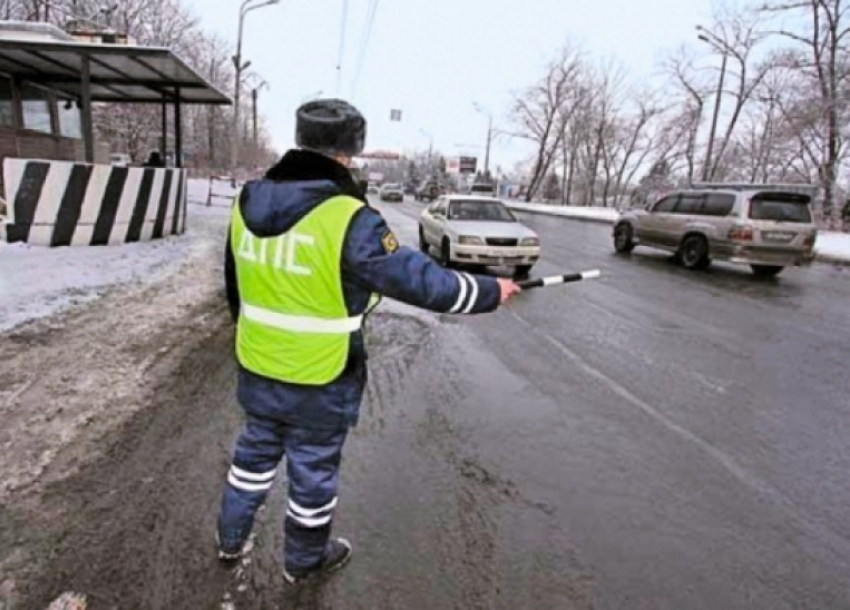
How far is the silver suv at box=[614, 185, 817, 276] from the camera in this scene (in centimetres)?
1325

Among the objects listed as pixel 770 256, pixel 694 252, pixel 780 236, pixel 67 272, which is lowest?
pixel 67 272

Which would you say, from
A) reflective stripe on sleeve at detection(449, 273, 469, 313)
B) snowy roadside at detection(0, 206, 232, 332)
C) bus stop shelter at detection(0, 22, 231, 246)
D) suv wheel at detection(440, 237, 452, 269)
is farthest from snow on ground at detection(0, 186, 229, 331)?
reflective stripe on sleeve at detection(449, 273, 469, 313)

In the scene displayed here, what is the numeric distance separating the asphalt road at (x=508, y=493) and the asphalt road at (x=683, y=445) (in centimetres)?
2

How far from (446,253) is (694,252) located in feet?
20.0

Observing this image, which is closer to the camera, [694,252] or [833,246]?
[694,252]

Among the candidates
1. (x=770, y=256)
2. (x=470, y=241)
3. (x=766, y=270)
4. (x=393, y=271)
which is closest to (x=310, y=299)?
(x=393, y=271)

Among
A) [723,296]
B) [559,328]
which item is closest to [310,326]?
[559,328]

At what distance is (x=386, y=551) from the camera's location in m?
2.92

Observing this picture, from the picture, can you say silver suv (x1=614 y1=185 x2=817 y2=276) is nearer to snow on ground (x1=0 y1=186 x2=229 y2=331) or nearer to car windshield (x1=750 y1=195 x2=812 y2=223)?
car windshield (x1=750 y1=195 x2=812 y2=223)

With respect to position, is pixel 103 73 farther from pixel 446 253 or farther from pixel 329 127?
pixel 329 127

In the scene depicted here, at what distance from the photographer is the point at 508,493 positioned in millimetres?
3543

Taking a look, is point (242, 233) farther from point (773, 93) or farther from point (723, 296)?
point (773, 93)

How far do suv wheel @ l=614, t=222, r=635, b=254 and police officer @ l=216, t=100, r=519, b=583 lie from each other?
1603 centimetres

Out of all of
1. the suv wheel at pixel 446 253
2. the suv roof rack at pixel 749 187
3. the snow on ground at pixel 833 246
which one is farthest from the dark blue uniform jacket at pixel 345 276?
the snow on ground at pixel 833 246
